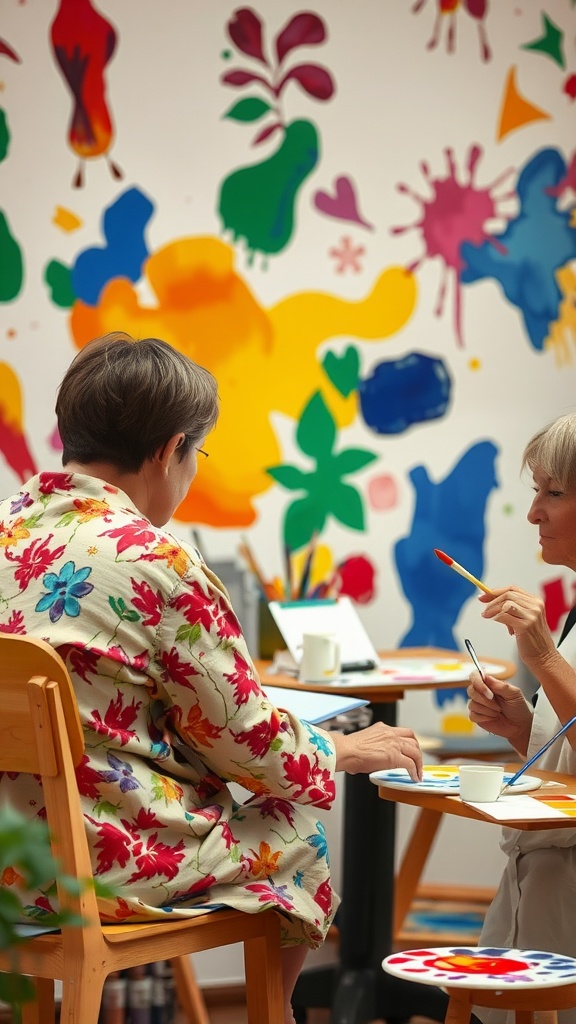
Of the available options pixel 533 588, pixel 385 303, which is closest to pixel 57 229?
pixel 385 303

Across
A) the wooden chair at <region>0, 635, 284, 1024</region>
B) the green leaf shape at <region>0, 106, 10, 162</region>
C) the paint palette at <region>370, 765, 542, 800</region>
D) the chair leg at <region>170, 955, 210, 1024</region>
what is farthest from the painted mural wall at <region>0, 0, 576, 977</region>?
the wooden chair at <region>0, 635, 284, 1024</region>

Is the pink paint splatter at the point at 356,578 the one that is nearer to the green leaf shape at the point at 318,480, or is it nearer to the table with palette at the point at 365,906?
the green leaf shape at the point at 318,480

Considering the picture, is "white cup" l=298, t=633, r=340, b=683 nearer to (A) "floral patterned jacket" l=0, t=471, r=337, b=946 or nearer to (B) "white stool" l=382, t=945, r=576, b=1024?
(A) "floral patterned jacket" l=0, t=471, r=337, b=946

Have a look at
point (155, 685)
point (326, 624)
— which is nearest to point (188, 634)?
point (155, 685)

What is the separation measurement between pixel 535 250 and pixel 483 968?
2.45 meters

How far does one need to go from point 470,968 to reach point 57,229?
2.22m

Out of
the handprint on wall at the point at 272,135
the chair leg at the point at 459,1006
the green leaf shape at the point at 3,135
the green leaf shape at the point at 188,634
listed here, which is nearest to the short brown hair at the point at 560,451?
the green leaf shape at the point at 188,634

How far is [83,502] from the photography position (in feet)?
5.08

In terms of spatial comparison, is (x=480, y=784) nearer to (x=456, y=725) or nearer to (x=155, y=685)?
(x=155, y=685)

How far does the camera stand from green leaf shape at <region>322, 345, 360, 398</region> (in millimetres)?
3271

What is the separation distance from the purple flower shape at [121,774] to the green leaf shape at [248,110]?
7.14 ft

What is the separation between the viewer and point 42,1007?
5.79ft

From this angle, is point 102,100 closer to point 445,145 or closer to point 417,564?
point 445,145

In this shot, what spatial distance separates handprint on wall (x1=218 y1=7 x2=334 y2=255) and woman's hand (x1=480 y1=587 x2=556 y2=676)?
1.62 metres
